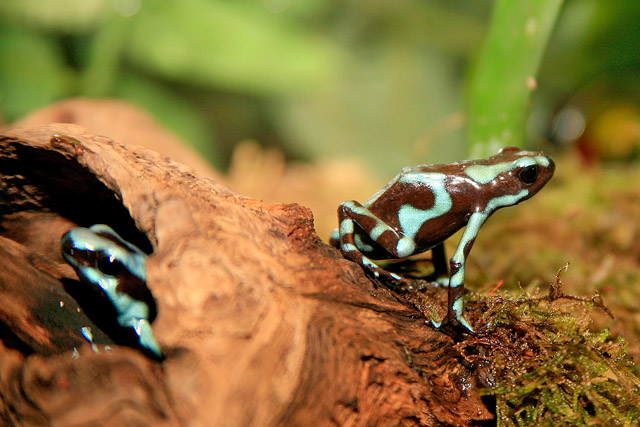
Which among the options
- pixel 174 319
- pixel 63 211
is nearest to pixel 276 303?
pixel 174 319

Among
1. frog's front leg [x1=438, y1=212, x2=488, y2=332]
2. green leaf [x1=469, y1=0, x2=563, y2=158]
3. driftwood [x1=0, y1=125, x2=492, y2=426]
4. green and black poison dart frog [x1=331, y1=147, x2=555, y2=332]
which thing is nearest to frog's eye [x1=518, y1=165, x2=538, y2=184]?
green and black poison dart frog [x1=331, y1=147, x2=555, y2=332]

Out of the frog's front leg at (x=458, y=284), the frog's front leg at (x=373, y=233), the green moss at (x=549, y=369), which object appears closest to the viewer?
the green moss at (x=549, y=369)

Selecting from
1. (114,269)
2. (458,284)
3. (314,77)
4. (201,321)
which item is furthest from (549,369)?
(314,77)

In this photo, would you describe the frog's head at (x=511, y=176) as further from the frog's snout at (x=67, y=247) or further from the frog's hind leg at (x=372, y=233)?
the frog's snout at (x=67, y=247)

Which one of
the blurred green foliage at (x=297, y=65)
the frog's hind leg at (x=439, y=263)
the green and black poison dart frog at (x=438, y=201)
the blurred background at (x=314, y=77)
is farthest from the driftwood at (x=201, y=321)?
the blurred green foliage at (x=297, y=65)

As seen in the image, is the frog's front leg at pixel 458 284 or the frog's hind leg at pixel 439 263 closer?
the frog's front leg at pixel 458 284

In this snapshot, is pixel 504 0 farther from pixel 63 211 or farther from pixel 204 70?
pixel 204 70
